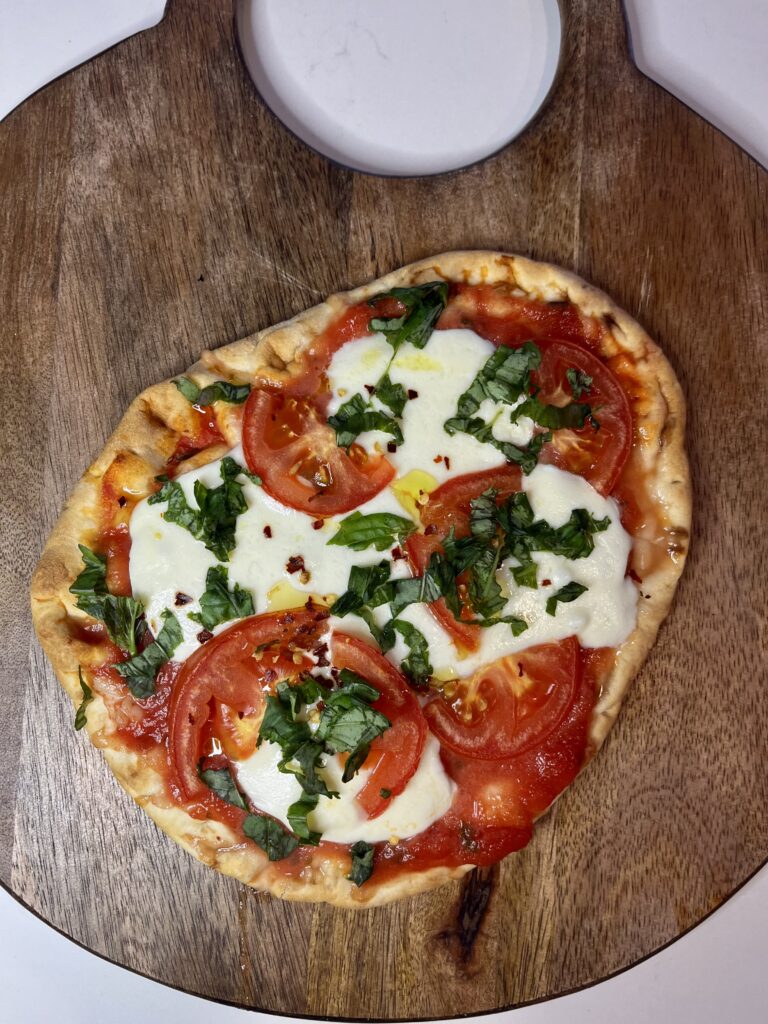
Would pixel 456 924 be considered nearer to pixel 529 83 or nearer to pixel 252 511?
pixel 252 511

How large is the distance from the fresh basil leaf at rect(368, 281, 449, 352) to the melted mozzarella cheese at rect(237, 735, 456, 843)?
Answer: 1320 mm

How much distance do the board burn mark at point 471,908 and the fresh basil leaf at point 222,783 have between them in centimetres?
87

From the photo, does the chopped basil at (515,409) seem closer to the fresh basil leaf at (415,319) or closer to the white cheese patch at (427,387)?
the white cheese patch at (427,387)

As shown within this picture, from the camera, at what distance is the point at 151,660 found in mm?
3080

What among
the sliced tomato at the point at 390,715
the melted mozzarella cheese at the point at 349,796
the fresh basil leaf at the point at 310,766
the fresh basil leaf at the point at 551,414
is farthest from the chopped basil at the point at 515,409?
the fresh basil leaf at the point at 310,766

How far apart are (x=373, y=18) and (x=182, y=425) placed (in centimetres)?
189

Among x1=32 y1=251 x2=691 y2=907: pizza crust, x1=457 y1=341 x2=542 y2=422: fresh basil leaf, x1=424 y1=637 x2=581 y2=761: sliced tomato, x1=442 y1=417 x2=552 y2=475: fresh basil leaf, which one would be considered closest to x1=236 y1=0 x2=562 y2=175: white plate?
x1=32 y1=251 x2=691 y2=907: pizza crust

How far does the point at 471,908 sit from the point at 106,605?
1.66m

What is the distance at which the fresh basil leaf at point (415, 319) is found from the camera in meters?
3.08

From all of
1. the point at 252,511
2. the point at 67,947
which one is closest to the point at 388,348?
the point at 252,511

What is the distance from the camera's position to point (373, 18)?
147 inches

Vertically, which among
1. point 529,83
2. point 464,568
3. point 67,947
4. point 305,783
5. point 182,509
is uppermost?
point 529,83

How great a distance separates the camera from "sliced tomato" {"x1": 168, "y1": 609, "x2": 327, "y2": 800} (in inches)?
117

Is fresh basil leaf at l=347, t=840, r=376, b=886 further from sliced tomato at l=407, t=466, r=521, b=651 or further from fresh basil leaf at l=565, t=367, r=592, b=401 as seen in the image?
fresh basil leaf at l=565, t=367, r=592, b=401
